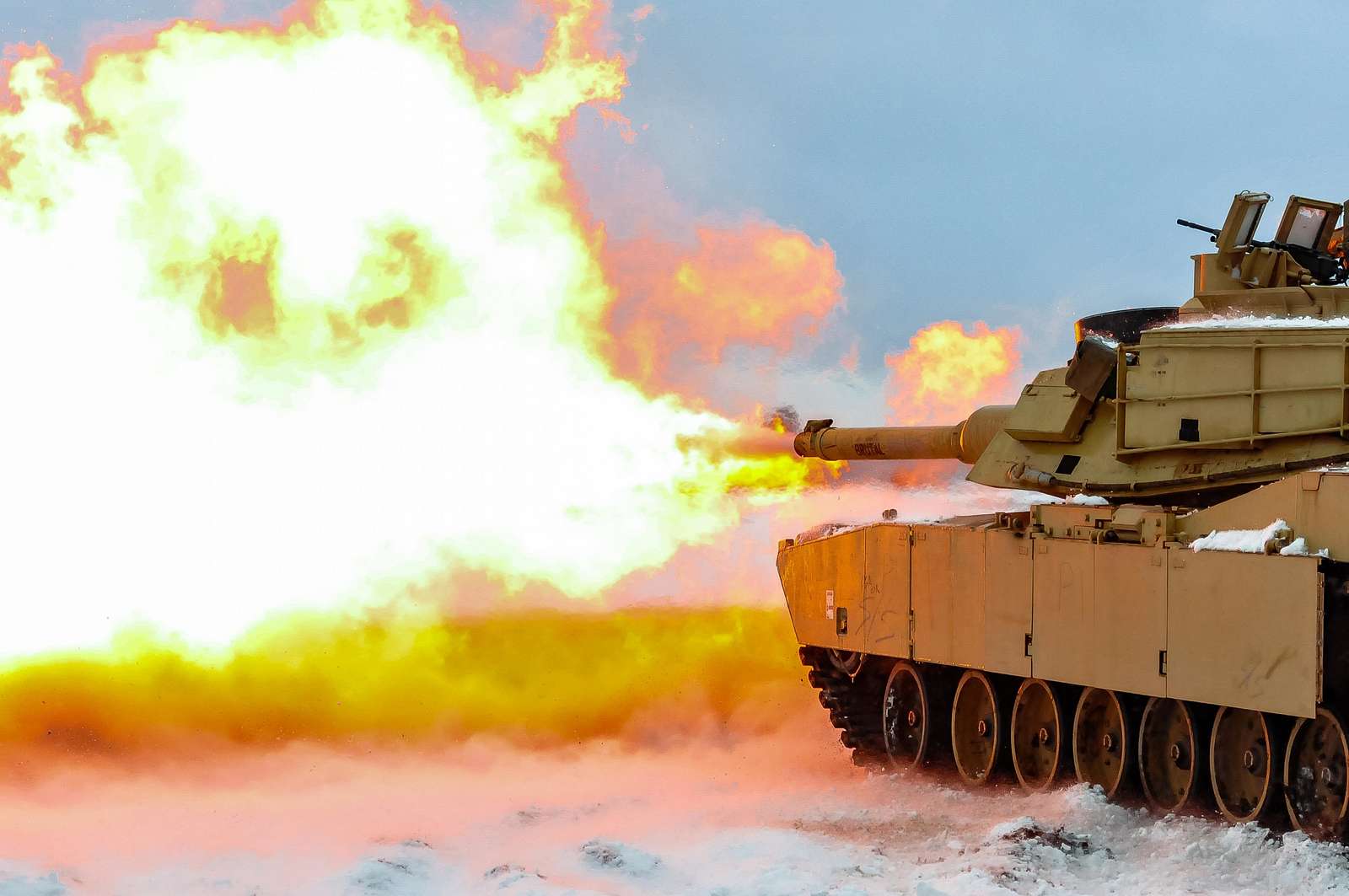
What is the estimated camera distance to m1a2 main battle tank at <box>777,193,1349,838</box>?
1391 cm

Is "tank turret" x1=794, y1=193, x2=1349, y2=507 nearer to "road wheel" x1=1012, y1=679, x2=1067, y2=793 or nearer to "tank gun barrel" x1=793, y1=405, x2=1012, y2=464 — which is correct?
"tank gun barrel" x1=793, y1=405, x2=1012, y2=464

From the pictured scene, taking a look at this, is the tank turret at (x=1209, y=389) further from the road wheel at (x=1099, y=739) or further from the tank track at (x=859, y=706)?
the tank track at (x=859, y=706)

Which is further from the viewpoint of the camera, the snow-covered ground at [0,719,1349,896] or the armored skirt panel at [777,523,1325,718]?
the armored skirt panel at [777,523,1325,718]

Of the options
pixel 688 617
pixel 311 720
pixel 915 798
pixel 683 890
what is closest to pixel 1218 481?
pixel 915 798

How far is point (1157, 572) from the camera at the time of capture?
49.3 feet

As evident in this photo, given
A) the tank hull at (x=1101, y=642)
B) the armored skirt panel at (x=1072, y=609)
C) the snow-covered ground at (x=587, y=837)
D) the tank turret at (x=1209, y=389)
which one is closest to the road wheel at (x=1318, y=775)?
the tank hull at (x=1101, y=642)

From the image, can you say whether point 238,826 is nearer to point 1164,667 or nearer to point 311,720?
point 311,720

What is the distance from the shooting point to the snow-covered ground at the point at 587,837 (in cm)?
1266

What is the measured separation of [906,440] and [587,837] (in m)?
7.50

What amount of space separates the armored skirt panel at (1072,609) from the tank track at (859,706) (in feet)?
1.37

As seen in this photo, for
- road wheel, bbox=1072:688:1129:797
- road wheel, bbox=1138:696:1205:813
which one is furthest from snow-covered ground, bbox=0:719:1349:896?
road wheel, bbox=1072:688:1129:797

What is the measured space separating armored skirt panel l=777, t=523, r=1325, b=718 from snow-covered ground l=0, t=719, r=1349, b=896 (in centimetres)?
115

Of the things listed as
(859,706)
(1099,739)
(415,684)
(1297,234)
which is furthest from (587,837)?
(1297,234)

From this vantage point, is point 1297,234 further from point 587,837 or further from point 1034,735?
point 587,837
